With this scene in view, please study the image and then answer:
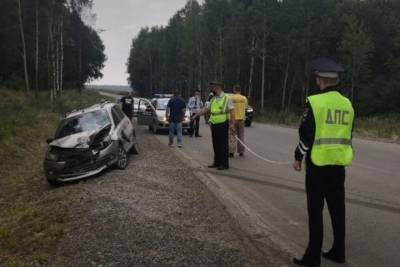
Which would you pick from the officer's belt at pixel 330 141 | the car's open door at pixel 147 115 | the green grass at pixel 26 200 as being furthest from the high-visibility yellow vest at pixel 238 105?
the officer's belt at pixel 330 141

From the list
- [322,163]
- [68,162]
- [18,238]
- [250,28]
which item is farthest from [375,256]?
[250,28]

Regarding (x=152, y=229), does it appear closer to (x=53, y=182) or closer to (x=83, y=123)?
(x=53, y=182)

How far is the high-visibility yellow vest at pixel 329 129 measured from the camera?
16.8 ft

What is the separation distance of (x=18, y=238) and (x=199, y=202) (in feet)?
8.91

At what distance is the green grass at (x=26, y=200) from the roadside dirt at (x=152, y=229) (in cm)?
28

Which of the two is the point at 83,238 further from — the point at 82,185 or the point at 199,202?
the point at 82,185

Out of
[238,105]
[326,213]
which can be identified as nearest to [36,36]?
[238,105]

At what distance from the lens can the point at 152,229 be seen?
6.45m

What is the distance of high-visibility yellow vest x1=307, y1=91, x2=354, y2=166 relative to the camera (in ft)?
16.8

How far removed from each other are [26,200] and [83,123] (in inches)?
98.4

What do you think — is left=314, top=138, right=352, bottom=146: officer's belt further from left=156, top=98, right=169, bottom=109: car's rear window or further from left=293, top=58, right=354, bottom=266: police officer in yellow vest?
left=156, top=98, right=169, bottom=109: car's rear window

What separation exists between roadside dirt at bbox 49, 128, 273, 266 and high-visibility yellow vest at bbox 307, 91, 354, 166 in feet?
4.16

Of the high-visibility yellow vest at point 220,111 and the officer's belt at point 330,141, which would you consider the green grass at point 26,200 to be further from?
the high-visibility yellow vest at point 220,111

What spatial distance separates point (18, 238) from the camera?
22.8ft
